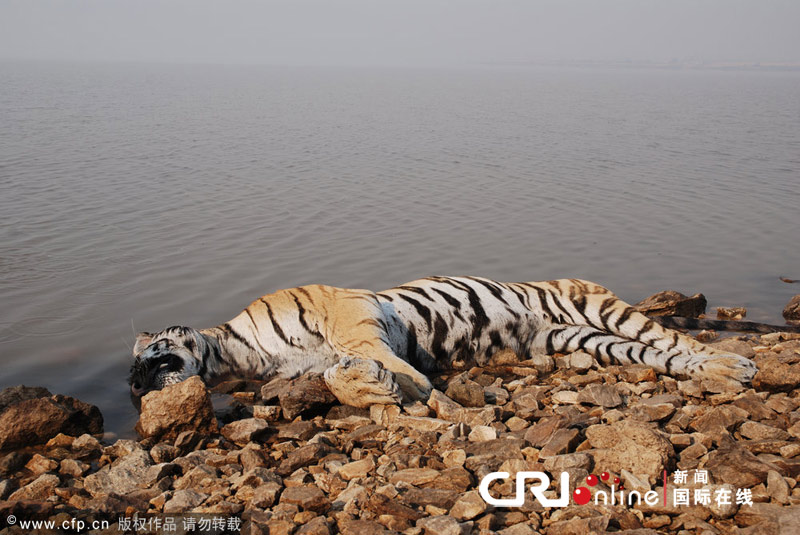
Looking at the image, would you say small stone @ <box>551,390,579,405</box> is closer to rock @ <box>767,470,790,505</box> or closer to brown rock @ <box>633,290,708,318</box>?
rock @ <box>767,470,790,505</box>

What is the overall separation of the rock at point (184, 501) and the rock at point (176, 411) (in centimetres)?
118

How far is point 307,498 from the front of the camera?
379 cm

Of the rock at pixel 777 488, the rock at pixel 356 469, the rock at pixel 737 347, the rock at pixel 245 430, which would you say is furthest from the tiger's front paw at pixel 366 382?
the rock at pixel 737 347

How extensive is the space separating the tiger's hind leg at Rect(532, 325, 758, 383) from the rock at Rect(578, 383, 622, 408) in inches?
36.5

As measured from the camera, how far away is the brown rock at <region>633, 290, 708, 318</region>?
8.09 meters

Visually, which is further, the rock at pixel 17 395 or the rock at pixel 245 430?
the rock at pixel 17 395

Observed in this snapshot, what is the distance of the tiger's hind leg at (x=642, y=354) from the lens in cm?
564

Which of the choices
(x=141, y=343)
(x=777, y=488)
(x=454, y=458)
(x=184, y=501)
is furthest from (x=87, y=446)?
(x=777, y=488)

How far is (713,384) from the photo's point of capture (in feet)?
18.0

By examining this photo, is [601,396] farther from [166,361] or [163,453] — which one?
[166,361]

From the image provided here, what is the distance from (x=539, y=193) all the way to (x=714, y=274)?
18.1 ft

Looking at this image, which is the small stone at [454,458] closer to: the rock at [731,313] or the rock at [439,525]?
the rock at [439,525]

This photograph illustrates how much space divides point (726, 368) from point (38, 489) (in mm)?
5030

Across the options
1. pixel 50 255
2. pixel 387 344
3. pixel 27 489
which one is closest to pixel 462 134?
pixel 50 255
